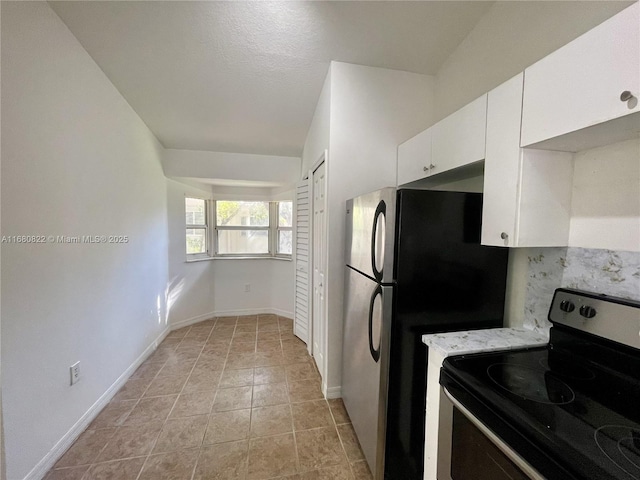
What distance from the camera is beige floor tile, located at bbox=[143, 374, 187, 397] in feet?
7.14

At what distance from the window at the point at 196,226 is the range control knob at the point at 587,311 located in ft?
13.8

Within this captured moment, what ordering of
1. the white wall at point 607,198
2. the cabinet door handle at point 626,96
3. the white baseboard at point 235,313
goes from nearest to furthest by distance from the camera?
1. the cabinet door handle at point 626,96
2. the white wall at point 607,198
3. the white baseboard at point 235,313

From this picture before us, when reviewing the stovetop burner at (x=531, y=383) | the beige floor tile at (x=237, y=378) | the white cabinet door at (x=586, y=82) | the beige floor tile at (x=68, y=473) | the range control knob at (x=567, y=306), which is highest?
the white cabinet door at (x=586, y=82)

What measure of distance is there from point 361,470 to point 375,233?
1.41m

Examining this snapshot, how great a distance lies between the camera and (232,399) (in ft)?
6.86

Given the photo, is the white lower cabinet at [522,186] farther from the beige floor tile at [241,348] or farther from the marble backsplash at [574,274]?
the beige floor tile at [241,348]

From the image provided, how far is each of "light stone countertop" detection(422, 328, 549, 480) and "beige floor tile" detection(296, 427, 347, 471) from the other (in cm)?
67

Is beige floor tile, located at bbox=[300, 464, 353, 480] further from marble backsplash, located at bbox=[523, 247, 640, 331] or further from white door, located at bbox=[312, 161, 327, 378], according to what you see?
marble backsplash, located at bbox=[523, 247, 640, 331]

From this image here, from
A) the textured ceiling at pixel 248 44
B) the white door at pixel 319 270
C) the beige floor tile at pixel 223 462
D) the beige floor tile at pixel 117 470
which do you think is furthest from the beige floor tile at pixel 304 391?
the textured ceiling at pixel 248 44

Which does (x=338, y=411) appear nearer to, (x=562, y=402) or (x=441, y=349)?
(x=441, y=349)

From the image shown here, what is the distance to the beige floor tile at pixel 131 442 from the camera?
61.8 inches

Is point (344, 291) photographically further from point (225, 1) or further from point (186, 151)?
point (186, 151)

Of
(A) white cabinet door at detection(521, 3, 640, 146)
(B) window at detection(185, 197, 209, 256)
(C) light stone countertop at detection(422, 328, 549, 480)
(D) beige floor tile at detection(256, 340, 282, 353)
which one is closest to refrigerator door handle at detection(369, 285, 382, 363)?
(C) light stone countertop at detection(422, 328, 549, 480)

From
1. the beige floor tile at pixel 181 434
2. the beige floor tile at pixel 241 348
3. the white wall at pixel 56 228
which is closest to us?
the white wall at pixel 56 228
